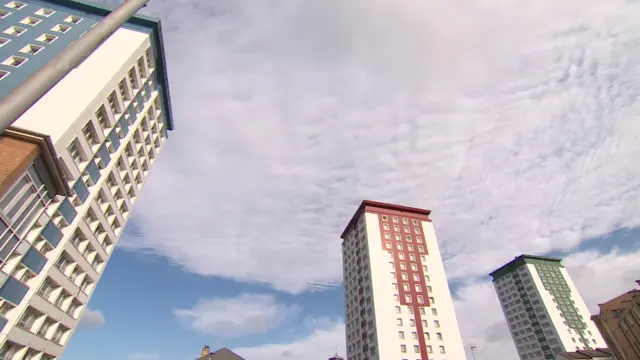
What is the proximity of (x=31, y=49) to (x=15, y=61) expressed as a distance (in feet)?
8.51

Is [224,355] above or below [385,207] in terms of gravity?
below

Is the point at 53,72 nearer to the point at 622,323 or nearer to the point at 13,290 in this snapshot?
the point at 13,290

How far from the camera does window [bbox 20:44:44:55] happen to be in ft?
104

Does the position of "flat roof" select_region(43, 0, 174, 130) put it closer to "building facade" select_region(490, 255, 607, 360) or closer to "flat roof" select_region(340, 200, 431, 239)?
"flat roof" select_region(340, 200, 431, 239)

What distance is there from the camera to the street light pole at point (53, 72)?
4.88 meters

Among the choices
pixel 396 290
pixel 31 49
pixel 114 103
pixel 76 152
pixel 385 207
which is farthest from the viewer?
pixel 385 207

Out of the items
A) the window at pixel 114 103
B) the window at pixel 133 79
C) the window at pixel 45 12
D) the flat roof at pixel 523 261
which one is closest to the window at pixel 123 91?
the window at pixel 114 103

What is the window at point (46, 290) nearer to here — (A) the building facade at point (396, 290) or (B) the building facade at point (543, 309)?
(A) the building facade at point (396, 290)

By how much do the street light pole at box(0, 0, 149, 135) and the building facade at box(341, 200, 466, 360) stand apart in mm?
59550

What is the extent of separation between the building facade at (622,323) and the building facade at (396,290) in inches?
1078

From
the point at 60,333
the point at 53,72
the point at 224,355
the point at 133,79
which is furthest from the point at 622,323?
the point at 133,79

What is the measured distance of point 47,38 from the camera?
113ft

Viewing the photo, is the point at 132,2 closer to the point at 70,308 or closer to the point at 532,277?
the point at 70,308

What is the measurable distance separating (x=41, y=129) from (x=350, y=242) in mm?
67037
